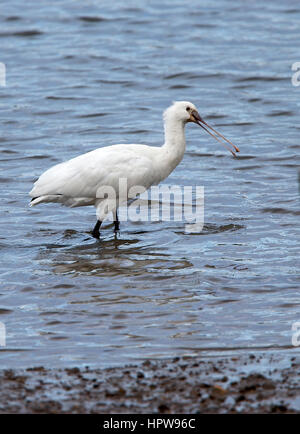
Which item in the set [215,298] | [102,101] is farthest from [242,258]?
[102,101]

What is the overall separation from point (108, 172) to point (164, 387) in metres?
4.39

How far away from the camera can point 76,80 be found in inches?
674

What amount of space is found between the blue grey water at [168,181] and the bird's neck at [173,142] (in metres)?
0.83

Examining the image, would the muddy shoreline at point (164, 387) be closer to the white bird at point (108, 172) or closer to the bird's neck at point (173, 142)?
the white bird at point (108, 172)

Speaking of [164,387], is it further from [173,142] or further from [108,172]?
[173,142]

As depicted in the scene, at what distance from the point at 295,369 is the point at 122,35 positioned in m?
14.9

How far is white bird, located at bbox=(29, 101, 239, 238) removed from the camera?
9.36m

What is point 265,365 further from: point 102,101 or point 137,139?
point 102,101

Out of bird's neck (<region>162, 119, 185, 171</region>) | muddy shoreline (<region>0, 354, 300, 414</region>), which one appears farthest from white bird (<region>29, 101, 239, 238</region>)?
muddy shoreline (<region>0, 354, 300, 414</region>)

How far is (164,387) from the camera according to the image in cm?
529

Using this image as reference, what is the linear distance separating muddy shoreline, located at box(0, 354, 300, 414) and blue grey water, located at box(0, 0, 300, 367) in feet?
0.90

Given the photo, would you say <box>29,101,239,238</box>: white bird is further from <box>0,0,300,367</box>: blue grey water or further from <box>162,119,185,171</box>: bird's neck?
<box>0,0,300,367</box>: blue grey water

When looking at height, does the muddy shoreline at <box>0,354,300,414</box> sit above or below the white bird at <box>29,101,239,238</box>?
below

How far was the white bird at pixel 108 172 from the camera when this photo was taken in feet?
30.7
